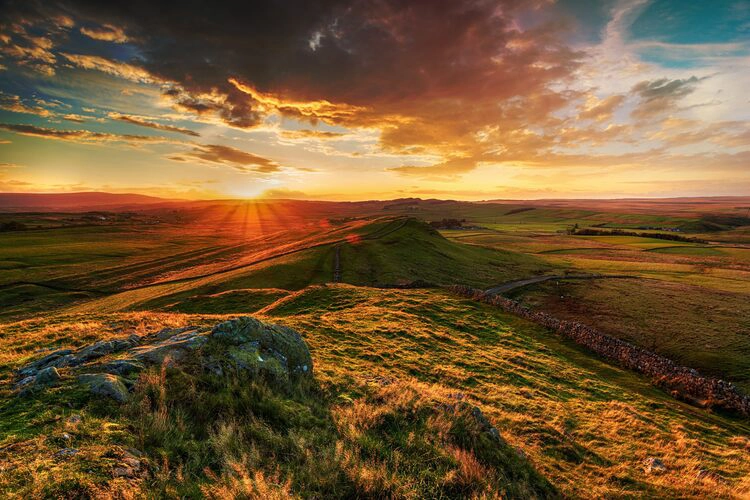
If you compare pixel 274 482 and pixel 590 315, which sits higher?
pixel 274 482

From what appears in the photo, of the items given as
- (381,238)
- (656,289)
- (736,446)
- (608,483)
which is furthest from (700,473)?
(381,238)

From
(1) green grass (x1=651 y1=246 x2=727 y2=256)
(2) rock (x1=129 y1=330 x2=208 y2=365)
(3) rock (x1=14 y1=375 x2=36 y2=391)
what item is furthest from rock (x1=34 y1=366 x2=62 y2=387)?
(1) green grass (x1=651 y1=246 x2=727 y2=256)

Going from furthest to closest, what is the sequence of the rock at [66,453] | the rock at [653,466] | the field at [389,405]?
the rock at [653,466], the field at [389,405], the rock at [66,453]

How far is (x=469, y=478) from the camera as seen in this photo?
904 cm

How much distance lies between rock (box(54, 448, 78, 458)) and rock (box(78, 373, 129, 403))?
2.17 metres

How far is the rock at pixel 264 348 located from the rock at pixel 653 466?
1590 centimetres

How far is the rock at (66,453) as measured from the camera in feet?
22.2

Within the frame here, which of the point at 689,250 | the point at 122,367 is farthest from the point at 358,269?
the point at 689,250

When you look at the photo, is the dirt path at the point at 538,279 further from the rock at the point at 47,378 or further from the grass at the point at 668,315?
the rock at the point at 47,378

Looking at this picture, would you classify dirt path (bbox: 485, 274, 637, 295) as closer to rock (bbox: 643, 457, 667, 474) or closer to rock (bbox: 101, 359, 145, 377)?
rock (bbox: 643, 457, 667, 474)

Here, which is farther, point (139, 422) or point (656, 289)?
point (656, 289)

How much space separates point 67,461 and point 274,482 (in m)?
4.21

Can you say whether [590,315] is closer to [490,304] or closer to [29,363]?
[490,304]

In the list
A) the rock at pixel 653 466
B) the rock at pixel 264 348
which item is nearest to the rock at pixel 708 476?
the rock at pixel 653 466
